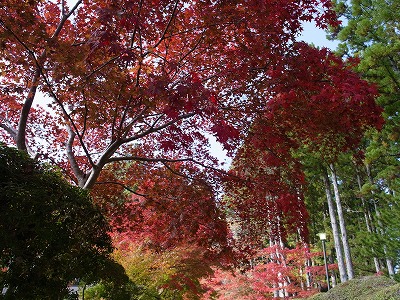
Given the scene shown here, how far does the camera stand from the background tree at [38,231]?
→ 252 cm

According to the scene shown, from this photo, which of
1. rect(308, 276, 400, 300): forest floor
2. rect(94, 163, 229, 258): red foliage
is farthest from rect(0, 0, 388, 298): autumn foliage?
rect(308, 276, 400, 300): forest floor

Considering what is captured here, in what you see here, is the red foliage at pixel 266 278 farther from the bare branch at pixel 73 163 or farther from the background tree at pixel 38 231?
the background tree at pixel 38 231

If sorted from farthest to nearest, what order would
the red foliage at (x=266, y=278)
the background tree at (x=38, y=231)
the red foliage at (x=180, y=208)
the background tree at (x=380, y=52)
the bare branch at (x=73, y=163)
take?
the red foliage at (x=266, y=278)
the background tree at (x=380, y=52)
the red foliage at (x=180, y=208)
the bare branch at (x=73, y=163)
the background tree at (x=38, y=231)

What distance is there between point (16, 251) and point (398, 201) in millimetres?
13186

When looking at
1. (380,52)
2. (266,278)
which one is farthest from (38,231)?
(266,278)

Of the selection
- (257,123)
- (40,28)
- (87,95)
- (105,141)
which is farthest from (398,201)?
(40,28)

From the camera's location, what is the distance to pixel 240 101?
5.47 m

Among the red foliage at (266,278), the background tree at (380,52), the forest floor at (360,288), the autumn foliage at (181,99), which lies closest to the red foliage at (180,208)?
the autumn foliage at (181,99)

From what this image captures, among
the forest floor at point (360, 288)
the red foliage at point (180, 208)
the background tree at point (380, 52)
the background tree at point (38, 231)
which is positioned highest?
the background tree at point (380, 52)

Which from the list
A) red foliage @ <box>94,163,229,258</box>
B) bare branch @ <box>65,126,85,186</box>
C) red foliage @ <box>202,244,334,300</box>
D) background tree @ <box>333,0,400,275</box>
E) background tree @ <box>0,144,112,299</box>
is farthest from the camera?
red foliage @ <box>202,244,334,300</box>

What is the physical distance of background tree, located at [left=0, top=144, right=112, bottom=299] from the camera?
8.28 ft

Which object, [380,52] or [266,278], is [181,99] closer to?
[380,52]

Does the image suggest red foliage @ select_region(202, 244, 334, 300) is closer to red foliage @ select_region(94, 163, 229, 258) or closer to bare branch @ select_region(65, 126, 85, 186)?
red foliage @ select_region(94, 163, 229, 258)

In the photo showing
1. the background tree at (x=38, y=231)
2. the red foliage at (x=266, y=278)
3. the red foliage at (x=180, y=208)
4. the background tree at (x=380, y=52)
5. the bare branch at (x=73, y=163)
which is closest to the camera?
the background tree at (x=38, y=231)
